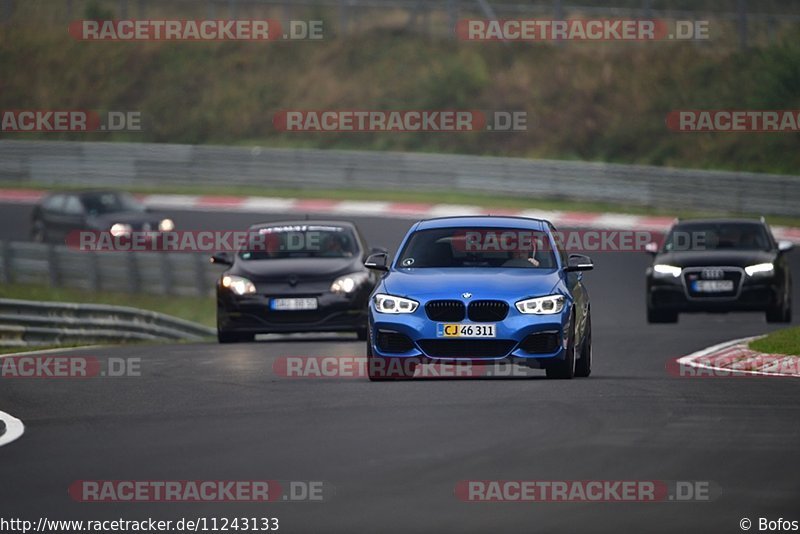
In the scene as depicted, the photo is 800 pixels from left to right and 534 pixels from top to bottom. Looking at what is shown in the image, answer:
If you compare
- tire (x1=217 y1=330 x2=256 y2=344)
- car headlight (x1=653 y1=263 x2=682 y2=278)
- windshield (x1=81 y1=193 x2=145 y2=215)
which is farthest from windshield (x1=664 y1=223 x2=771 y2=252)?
windshield (x1=81 y1=193 x2=145 y2=215)

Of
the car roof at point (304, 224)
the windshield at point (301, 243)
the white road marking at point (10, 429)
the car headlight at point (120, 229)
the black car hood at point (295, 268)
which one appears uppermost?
the car roof at point (304, 224)

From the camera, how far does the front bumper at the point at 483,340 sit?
47.9 ft

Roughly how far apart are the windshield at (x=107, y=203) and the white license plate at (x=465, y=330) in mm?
23850

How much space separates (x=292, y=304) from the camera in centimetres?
2059

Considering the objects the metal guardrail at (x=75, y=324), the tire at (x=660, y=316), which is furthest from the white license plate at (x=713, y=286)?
the metal guardrail at (x=75, y=324)

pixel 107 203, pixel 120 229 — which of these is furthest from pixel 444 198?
pixel 120 229

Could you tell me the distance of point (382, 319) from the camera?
14.7m

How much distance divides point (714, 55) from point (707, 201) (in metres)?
13.2

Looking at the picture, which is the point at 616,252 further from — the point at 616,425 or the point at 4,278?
the point at 616,425

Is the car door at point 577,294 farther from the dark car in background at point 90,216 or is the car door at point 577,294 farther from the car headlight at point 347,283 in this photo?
the dark car in background at point 90,216

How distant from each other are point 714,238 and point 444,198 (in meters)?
19.5

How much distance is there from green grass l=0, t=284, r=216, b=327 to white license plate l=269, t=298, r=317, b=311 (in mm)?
11775

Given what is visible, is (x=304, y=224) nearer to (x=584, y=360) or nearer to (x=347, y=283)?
(x=347, y=283)

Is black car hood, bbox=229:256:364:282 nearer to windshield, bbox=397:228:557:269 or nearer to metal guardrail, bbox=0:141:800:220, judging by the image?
windshield, bbox=397:228:557:269
